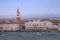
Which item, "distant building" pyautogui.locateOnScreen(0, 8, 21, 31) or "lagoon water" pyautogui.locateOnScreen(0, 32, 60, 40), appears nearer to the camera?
"distant building" pyautogui.locateOnScreen(0, 8, 21, 31)

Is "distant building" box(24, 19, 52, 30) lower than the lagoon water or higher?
higher

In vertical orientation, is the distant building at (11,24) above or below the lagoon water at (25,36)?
above

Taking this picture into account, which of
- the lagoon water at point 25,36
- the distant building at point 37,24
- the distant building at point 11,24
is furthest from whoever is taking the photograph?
the lagoon water at point 25,36

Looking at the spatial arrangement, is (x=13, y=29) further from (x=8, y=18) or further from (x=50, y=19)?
(x=50, y=19)

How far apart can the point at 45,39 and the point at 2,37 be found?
1.06 meters

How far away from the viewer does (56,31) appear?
3.54 m

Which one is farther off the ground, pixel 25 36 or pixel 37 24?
pixel 37 24

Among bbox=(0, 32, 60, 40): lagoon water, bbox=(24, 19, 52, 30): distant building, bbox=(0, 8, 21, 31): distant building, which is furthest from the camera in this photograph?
bbox=(0, 32, 60, 40): lagoon water

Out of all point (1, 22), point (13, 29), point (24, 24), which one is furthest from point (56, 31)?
point (1, 22)

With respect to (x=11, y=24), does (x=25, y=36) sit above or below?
below

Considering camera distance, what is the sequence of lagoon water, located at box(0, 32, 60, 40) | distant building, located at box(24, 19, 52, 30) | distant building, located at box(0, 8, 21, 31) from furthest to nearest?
lagoon water, located at box(0, 32, 60, 40), distant building, located at box(24, 19, 52, 30), distant building, located at box(0, 8, 21, 31)

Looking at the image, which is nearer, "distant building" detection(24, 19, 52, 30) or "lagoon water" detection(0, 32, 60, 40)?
"distant building" detection(24, 19, 52, 30)

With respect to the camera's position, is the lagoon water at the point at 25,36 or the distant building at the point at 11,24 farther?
the lagoon water at the point at 25,36

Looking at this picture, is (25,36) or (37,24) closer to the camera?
(37,24)
